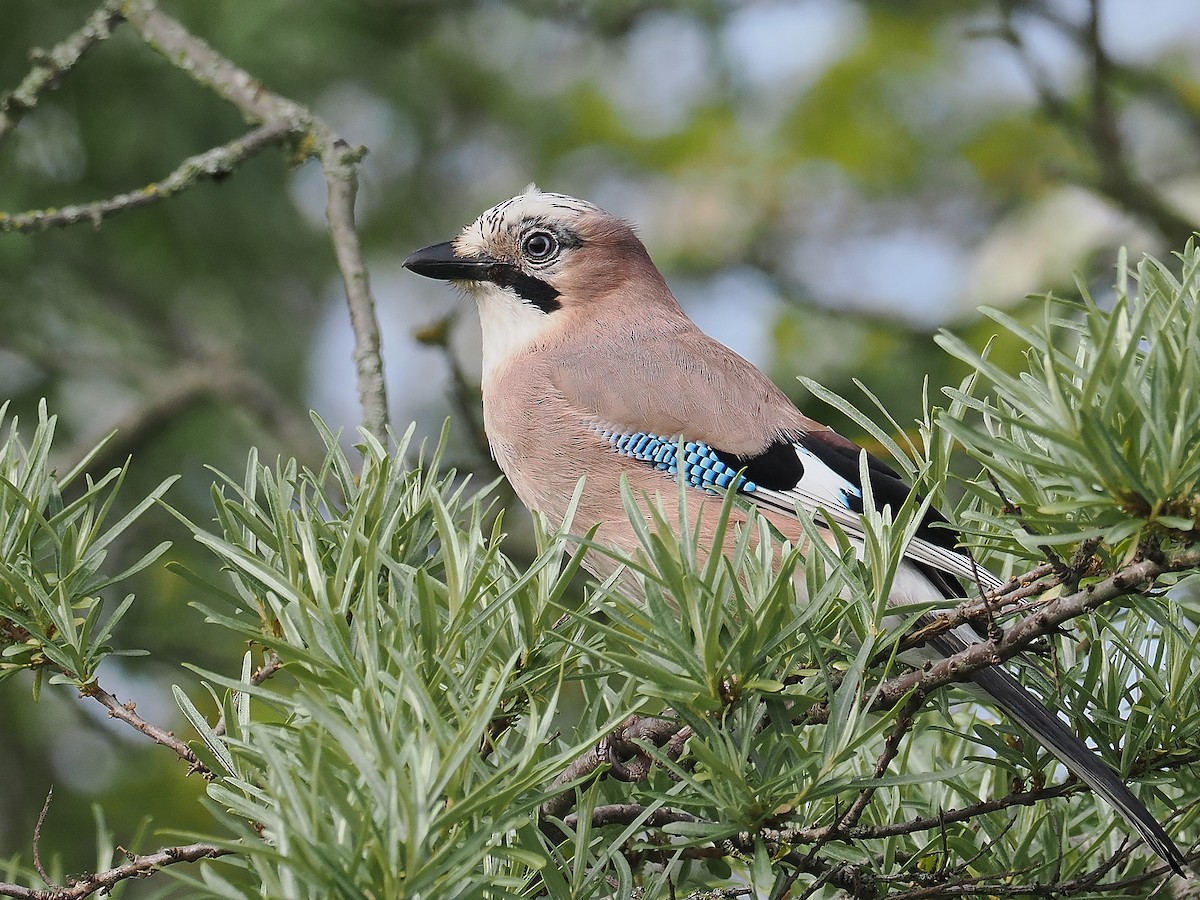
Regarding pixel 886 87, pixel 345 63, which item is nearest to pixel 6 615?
pixel 345 63

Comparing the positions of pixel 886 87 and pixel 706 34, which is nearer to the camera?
pixel 706 34

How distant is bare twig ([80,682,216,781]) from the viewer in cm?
136

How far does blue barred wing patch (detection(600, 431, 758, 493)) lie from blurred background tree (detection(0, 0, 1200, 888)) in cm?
62

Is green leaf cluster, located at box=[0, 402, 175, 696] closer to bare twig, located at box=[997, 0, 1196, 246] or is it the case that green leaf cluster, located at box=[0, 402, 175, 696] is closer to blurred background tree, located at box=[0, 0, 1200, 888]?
blurred background tree, located at box=[0, 0, 1200, 888]

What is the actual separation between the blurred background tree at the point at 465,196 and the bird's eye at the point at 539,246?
294mm

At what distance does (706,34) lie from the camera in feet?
15.1

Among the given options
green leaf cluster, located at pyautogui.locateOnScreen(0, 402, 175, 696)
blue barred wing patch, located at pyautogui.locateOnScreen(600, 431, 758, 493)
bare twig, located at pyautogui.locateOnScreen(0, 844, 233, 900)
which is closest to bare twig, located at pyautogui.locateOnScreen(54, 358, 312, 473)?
blue barred wing patch, located at pyautogui.locateOnScreen(600, 431, 758, 493)

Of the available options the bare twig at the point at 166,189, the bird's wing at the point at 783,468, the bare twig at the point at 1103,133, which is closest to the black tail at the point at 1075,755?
the bird's wing at the point at 783,468

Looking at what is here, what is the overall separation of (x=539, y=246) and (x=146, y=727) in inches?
84.9

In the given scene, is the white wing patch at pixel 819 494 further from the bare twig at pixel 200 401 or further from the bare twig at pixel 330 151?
the bare twig at pixel 200 401

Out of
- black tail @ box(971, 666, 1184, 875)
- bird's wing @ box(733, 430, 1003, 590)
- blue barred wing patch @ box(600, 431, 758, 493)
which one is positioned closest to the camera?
black tail @ box(971, 666, 1184, 875)

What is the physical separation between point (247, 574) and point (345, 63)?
10.6 feet

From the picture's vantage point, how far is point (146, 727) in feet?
4.45

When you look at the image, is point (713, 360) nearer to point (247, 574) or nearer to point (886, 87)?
point (247, 574)
